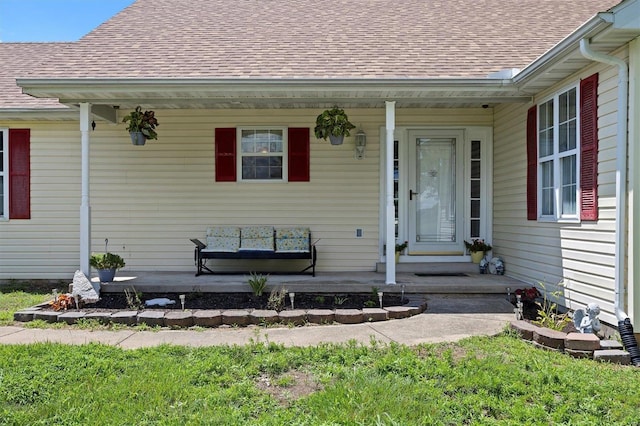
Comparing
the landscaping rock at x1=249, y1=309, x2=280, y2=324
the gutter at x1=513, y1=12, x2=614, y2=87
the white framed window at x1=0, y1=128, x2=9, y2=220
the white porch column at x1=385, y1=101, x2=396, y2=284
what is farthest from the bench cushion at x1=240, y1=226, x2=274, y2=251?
the gutter at x1=513, y1=12, x2=614, y2=87

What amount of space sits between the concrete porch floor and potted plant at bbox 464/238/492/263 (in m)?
0.60

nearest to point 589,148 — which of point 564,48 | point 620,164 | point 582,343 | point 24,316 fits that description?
point 620,164

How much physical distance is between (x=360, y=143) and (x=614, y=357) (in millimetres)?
4553

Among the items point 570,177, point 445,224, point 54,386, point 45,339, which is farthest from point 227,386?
point 445,224

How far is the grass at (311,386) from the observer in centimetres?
275

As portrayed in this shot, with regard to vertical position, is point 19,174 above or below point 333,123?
below

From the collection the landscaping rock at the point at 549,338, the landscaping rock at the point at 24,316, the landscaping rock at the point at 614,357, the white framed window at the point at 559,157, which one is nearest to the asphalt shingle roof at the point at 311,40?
the white framed window at the point at 559,157

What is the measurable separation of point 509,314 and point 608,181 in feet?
5.90

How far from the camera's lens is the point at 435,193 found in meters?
7.64

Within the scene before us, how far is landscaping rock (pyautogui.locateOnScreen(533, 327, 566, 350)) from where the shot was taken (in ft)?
13.2

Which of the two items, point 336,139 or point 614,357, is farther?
point 336,139

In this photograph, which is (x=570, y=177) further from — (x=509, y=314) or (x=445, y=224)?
(x=445, y=224)

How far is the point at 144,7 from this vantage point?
362 inches

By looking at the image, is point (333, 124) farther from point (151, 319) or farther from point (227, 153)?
point (151, 319)
